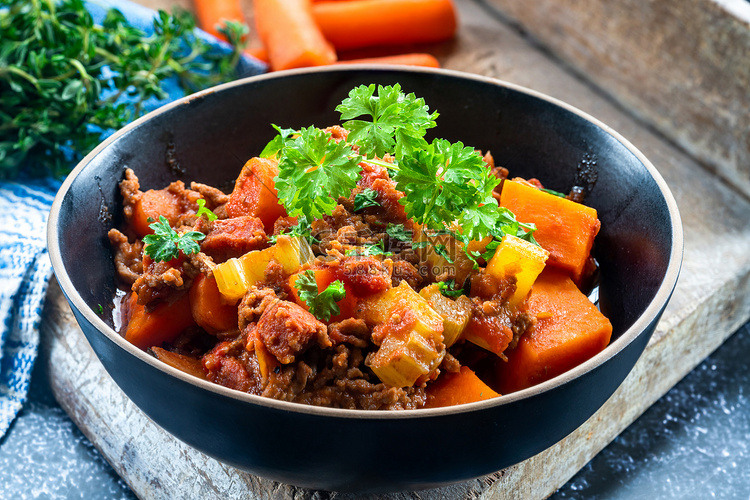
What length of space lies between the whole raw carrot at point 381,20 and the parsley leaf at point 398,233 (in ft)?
8.96

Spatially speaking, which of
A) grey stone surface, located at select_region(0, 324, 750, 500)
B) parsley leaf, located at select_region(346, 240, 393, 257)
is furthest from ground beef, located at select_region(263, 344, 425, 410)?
grey stone surface, located at select_region(0, 324, 750, 500)

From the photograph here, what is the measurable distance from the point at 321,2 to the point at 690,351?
3.05 meters

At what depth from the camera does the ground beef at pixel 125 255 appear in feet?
7.20

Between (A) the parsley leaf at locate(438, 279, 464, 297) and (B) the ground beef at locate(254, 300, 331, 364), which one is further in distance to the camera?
(A) the parsley leaf at locate(438, 279, 464, 297)

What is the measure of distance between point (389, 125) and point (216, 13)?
112 inches

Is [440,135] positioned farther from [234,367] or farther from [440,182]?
[234,367]

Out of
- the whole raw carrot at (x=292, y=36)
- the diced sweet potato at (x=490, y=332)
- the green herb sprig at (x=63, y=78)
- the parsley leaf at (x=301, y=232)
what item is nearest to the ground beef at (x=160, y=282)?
the parsley leaf at (x=301, y=232)

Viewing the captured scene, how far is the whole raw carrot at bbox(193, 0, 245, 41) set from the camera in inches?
175

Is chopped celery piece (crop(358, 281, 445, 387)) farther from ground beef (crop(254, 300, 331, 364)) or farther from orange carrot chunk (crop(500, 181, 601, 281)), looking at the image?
orange carrot chunk (crop(500, 181, 601, 281))

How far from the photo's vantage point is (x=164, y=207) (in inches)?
91.1

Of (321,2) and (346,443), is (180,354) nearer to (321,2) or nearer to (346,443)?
(346,443)

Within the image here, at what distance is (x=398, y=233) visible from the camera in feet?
6.78

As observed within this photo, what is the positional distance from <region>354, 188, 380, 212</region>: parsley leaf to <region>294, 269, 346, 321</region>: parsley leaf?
1.18 ft

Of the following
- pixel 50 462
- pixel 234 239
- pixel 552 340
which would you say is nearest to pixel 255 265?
pixel 234 239
